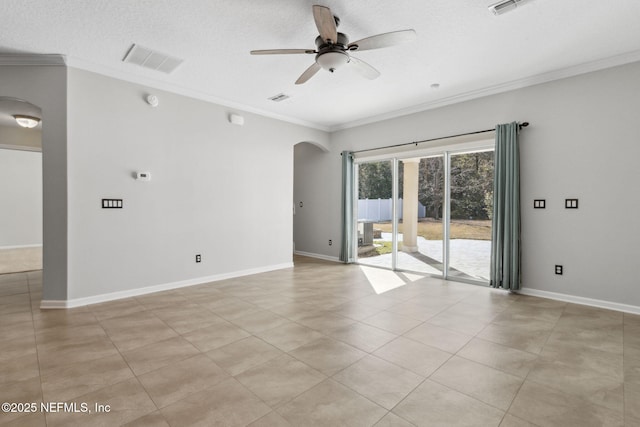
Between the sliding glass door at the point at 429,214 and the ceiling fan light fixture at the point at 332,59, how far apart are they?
290 centimetres

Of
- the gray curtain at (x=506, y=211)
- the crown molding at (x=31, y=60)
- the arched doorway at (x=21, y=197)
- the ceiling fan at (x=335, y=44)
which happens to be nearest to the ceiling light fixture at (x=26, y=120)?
the arched doorway at (x=21, y=197)

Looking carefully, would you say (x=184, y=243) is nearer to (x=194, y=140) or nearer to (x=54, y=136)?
(x=194, y=140)

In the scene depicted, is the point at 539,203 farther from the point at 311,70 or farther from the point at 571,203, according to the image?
the point at 311,70

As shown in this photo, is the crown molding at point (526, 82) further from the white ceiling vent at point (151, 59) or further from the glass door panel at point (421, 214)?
the white ceiling vent at point (151, 59)

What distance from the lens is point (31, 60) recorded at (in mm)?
3535

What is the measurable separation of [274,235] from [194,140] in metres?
2.20

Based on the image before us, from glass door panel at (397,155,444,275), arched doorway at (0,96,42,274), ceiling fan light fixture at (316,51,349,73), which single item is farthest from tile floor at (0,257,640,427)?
arched doorway at (0,96,42,274)

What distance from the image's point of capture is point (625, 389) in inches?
82.3

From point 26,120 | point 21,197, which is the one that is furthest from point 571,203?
point 21,197

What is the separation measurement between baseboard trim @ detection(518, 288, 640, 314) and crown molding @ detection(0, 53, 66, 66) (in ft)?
21.4

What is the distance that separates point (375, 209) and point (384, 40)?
3946 mm

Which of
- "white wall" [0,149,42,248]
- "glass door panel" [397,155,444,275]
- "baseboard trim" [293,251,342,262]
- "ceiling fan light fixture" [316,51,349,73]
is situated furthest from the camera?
"white wall" [0,149,42,248]

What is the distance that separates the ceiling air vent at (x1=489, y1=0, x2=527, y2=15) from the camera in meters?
2.64

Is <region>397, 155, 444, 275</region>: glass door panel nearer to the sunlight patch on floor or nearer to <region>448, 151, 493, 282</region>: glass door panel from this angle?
<region>448, 151, 493, 282</region>: glass door panel
